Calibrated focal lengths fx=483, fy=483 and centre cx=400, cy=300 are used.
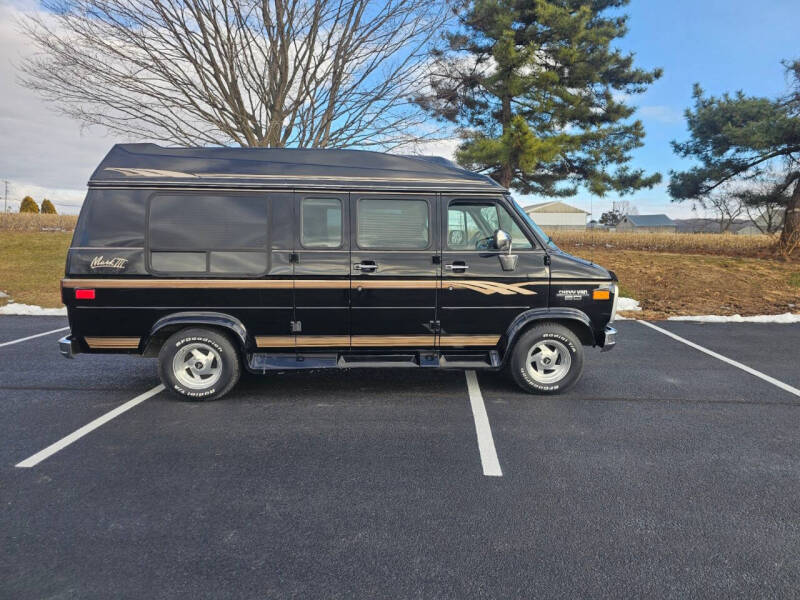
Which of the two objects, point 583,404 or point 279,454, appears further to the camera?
point 583,404

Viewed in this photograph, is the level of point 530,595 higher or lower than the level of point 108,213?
lower

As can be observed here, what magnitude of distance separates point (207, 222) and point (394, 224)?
183 centimetres

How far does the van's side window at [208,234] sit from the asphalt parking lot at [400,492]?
4.55 feet

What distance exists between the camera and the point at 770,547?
2.58 meters

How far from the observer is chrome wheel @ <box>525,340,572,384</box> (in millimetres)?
5039

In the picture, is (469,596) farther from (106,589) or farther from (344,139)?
(344,139)

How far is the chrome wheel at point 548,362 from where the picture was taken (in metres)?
5.04

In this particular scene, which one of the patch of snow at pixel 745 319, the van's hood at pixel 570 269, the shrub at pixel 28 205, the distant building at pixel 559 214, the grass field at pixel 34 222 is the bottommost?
the patch of snow at pixel 745 319

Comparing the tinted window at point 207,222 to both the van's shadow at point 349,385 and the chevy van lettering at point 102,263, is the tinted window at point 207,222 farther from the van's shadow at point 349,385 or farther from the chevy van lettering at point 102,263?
the van's shadow at point 349,385

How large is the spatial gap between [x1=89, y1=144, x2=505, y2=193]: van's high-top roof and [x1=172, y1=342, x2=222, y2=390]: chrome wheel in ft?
5.31

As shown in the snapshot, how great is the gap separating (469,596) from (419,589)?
0.23 meters

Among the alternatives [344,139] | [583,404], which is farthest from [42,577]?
[344,139]

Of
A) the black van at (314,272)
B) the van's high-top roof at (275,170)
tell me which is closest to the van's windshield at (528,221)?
the black van at (314,272)

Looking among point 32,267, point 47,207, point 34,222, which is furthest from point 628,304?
point 47,207
